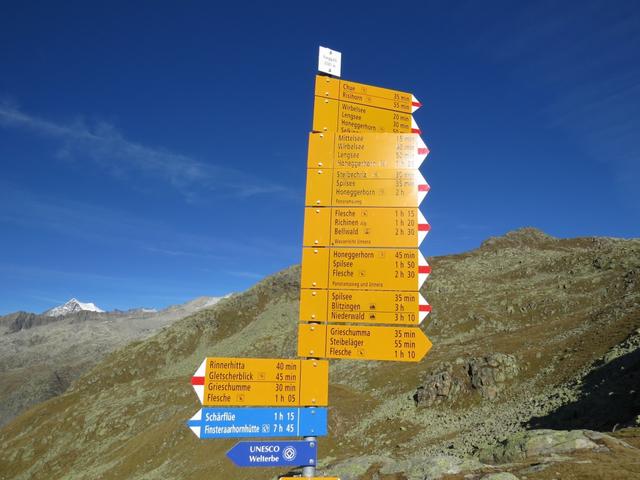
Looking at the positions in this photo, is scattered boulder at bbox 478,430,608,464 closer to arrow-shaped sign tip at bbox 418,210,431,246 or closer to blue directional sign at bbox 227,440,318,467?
arrow-shaped sign tip at bbox 418,210,431,246

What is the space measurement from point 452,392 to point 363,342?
169ft

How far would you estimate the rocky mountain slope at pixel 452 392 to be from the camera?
26.5m

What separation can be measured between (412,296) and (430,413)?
166 feet

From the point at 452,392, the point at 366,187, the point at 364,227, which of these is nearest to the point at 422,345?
the point at 364,227

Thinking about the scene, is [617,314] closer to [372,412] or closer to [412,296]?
[372,412]

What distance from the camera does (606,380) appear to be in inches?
1551

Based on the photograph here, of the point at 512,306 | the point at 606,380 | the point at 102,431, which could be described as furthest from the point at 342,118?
the point at 102,431

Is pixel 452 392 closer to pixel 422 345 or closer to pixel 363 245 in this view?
pixel 422 345

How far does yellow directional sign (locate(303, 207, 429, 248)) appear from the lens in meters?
7.23

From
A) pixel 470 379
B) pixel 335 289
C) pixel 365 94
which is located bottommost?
pixel 470 379

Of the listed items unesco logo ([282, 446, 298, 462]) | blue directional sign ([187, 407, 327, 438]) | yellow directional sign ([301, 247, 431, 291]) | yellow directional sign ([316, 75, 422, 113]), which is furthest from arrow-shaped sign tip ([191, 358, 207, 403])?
yellow directional sign ([316, 75, 422, 113])

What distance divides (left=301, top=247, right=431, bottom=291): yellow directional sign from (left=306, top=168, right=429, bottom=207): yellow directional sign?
2.70 feet

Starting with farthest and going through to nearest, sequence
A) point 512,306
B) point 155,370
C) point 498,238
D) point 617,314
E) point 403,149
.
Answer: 1. point 498,238
2. point 155,370
3. point 512,306
4. point 617,314
5. point 403,149

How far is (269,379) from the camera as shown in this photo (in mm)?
6938
